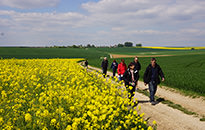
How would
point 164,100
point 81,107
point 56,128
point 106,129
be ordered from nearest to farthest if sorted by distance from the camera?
point 106,129 < point 56,128 < point 81,107 < point 164,100

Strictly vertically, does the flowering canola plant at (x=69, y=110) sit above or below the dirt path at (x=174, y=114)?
above

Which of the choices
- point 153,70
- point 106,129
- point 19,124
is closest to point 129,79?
point 153,70

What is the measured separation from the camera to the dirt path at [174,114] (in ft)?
23.7

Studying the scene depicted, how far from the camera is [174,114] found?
863 cm

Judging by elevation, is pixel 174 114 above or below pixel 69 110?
below

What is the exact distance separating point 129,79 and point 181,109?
301 centimetres

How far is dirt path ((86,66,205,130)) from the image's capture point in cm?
722

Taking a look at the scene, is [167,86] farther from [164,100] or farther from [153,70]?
[153,70]

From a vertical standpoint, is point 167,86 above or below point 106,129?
below

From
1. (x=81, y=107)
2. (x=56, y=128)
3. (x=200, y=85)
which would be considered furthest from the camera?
(x=200, y=85)

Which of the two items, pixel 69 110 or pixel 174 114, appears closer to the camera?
pixel 69 110

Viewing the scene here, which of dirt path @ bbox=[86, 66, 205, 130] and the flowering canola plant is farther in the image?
dirt path @ bbox=[86, 66, 205, 130]

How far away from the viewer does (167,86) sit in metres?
15.7

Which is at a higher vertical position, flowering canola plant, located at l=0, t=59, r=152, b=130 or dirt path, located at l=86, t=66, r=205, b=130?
flowering canola plant, located at l=0, t=59, r=152, b=130
